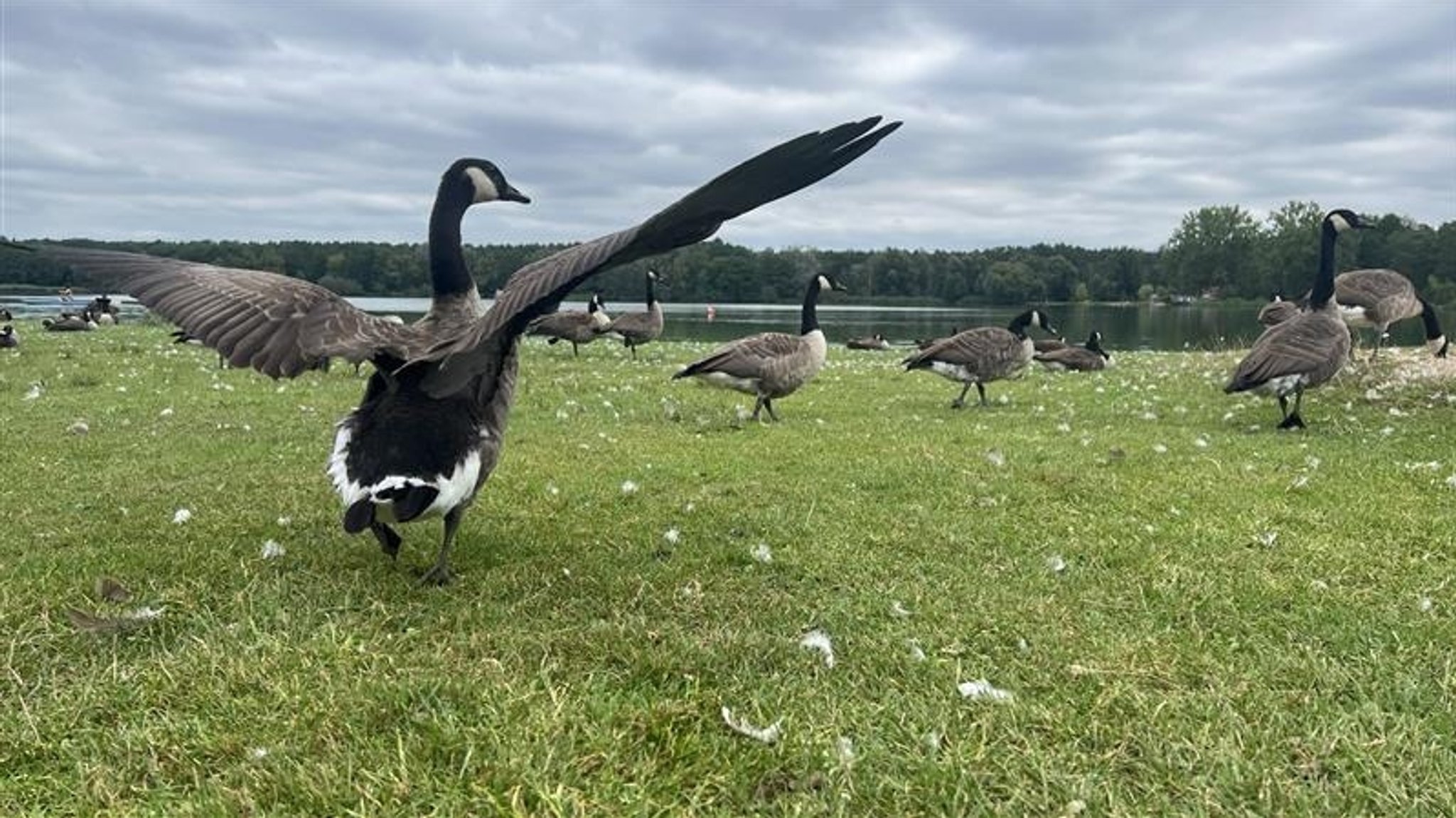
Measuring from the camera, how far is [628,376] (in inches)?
757

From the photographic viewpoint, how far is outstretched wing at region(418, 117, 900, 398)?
13.3ft

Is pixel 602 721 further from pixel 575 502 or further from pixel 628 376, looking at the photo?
pixel 628 376

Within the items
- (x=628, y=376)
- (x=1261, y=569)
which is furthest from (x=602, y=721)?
(x=628, y=376)

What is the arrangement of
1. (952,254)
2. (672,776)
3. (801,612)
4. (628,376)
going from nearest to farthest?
1. (672,776)
2. (801,612)
3. (628,376)
4. (952,254)

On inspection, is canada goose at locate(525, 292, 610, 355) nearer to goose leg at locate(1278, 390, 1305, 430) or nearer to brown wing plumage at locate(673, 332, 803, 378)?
brown wing plumage at locate(673, 332, 803, 378)

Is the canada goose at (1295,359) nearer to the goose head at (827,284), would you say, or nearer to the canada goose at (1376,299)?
the canada goose at (1376,299)

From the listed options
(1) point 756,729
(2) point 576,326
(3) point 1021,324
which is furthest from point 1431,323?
(1) point 756,729

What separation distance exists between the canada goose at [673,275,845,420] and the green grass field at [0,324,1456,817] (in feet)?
12.7

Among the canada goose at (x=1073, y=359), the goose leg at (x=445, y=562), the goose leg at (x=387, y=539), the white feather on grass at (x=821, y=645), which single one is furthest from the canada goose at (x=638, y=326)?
the white feather on grass at (x=821, y=645)

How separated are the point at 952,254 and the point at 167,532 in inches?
4865

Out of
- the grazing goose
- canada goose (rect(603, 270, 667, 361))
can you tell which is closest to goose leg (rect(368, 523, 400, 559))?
canada goose (rect(603, 270, 667, 361))

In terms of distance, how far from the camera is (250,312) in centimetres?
579

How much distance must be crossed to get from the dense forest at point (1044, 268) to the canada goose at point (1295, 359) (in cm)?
6599

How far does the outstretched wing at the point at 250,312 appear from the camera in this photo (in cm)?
541
